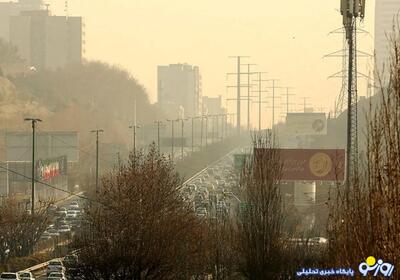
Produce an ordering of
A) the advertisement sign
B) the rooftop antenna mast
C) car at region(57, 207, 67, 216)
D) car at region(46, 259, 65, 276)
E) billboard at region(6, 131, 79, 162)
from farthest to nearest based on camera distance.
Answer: billboard at region(6, 131, 79, 162) < the advertisement sign < car at region(57, 207, 67, 216) < car at region(46, 259, 65, 276) < the rooftop antenna mast

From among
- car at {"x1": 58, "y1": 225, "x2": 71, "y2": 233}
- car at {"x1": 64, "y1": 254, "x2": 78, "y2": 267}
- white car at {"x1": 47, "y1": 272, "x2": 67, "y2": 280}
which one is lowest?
car at {"x1": 58, "y1": 225, "x2": 71, "y2": 233}

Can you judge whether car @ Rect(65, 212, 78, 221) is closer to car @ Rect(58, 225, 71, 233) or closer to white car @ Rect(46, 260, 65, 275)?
car @ Rect(58, 225, 71, 233)

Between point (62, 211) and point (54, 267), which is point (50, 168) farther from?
point (54, 267)

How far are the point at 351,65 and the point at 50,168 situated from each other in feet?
128

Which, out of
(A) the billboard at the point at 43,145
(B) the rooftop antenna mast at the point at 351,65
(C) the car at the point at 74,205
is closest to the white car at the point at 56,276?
(B) the rooftop antenna mast at the point at 351,65

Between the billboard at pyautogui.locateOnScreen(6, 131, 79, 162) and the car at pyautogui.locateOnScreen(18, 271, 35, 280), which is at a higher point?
the billboard at pyautogui.locateOnScreen(6, 131, 79, 162)

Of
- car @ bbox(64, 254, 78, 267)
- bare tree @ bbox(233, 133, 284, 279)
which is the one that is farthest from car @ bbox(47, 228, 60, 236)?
bare tree @ bbox(233, 133, 284, 279)

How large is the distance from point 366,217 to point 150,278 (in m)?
9.97

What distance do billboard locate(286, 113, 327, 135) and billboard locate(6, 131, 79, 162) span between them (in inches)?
733

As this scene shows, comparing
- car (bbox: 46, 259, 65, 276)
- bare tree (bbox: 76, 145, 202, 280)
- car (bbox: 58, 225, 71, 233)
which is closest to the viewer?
bare tree (bbox: 76, 145, 202, 280)

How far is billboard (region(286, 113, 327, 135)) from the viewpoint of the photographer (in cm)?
7562

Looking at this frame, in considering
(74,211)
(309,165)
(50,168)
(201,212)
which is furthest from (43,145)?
(201,212)

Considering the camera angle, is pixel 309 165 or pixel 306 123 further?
pixel 306 123

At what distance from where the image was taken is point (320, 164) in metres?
45.2
